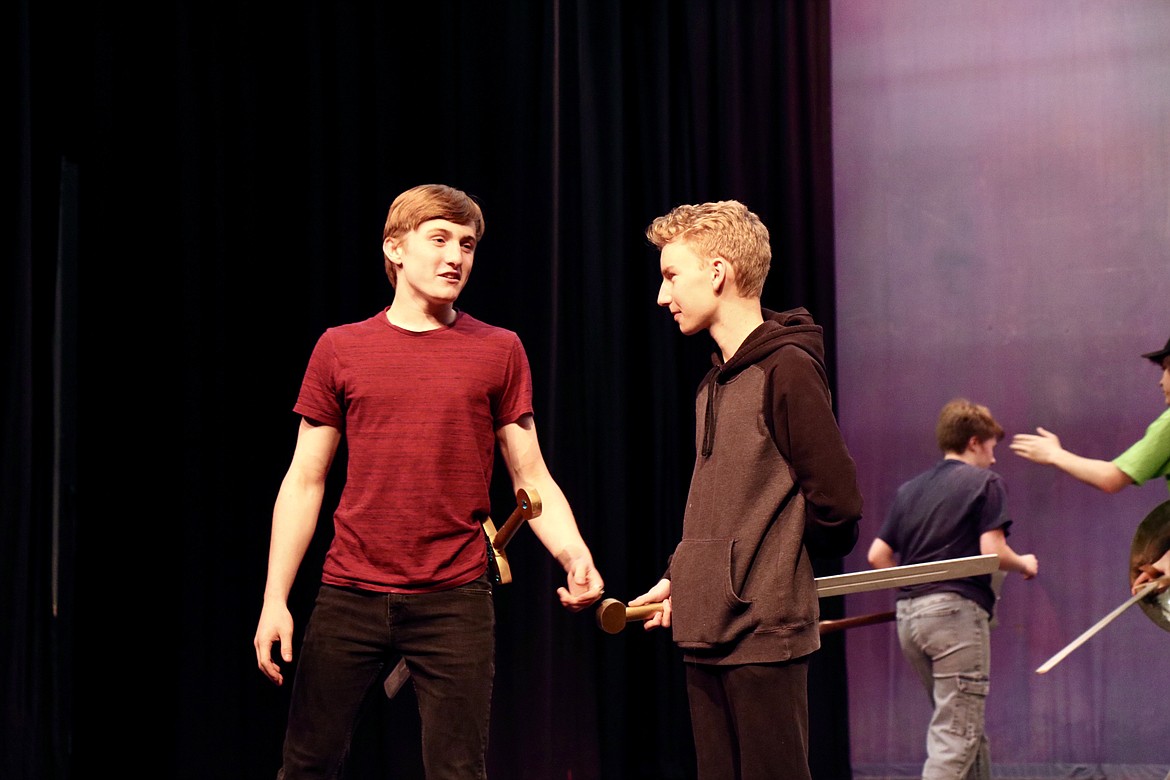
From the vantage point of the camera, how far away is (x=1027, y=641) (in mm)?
4613

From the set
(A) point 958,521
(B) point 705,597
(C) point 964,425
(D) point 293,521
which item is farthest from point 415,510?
(C) point 964,425

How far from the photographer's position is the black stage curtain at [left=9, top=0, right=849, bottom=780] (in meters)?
3.90

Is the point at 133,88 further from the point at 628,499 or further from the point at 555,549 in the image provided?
the point at 555,549

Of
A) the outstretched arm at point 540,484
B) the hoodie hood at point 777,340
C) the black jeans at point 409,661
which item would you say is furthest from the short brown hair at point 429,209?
the black jeans at point 409,661

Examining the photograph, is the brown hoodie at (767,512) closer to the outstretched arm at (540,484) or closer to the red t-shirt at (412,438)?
the outstretched arm at (540,484)

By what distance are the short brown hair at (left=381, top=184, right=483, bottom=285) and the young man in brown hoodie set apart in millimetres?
501

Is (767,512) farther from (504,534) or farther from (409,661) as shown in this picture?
(409,661)

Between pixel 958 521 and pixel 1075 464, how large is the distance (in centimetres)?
37

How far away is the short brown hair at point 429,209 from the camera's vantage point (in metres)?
2.29

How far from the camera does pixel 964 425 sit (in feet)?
12.2

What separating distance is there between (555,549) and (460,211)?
26.9 inches

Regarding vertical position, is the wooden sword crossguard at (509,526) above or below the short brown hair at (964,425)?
below

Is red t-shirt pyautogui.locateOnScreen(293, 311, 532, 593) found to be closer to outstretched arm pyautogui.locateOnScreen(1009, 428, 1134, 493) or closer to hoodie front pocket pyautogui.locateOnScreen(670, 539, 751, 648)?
hoodie front pocket pyautogui.locateOnScreen(670, 539, 751, 648)

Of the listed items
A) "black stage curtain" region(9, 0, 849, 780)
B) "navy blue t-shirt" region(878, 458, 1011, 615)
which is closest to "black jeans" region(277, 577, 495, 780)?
"navy blue t-shirt" region(878, 458, 1011, 615)
